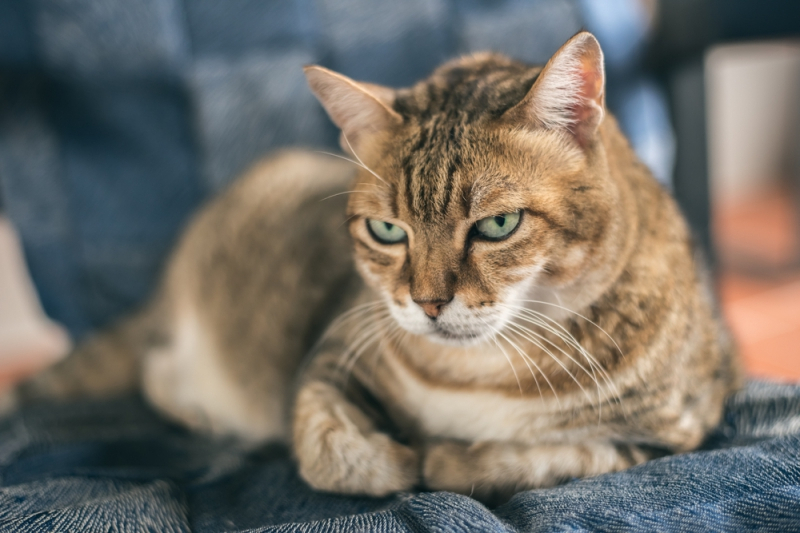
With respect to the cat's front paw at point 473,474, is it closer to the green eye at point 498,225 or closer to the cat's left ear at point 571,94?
the green eye at point 498,225

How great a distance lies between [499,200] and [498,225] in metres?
0.03

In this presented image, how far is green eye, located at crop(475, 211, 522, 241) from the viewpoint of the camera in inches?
30.3

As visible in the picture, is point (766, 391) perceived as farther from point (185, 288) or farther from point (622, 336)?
point (185, 288)

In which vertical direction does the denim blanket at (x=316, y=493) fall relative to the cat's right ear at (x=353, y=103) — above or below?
below

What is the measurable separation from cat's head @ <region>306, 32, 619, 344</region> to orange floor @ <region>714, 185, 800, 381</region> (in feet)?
2.84

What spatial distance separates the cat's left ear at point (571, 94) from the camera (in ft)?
2.34

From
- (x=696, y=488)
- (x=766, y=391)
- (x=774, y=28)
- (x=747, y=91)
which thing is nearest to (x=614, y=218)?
(x=696, y=488)

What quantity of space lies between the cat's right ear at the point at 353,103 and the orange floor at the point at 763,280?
98 centimetres

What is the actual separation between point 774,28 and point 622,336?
81 cm

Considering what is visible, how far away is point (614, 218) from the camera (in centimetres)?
79

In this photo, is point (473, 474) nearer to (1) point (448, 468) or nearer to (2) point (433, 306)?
(1) point (448, 468)

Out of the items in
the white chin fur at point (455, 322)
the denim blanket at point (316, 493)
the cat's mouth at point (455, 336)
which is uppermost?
the white chin fur at point (455, 322)

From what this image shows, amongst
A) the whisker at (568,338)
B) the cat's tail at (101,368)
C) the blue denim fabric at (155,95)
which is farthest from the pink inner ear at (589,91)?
the cat's tail at (101,368)

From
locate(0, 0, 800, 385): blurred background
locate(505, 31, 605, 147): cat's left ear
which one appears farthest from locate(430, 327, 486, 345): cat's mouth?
locate(0, 0, 800, 385): blurred background
